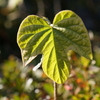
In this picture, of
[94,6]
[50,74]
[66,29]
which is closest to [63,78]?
[50,74]

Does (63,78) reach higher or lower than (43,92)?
higher

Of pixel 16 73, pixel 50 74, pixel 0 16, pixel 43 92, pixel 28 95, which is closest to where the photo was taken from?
pixel 50 74

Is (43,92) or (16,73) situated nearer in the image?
(43,92)

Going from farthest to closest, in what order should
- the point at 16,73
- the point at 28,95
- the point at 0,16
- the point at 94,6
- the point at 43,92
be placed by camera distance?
the point at 94,6, the point at 0,16, the point at 16,73, the point at 43,92, the point at 28,95

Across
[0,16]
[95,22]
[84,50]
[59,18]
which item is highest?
A: [59,18]

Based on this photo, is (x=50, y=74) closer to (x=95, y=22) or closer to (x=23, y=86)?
(x=23, y=86)
